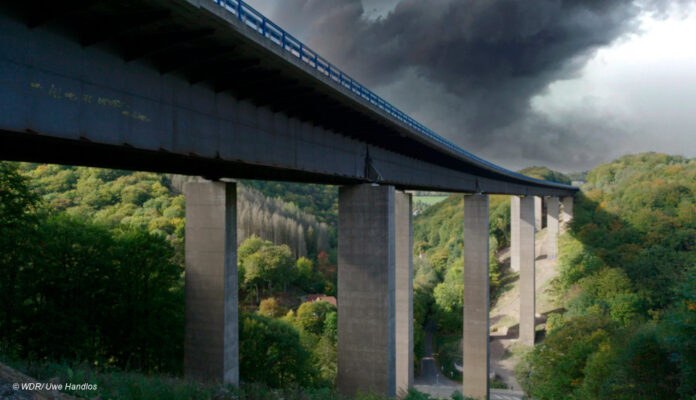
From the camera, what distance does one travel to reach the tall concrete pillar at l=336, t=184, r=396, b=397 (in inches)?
704

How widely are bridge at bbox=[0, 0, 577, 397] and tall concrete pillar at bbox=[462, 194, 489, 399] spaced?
871 cm

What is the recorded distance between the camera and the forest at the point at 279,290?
16203 mm

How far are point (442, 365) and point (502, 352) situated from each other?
292 inches

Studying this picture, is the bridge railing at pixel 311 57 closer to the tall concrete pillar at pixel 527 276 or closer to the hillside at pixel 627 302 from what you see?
the hillside at pixel 627 302

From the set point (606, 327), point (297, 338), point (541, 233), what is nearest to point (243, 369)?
point (297, 338)

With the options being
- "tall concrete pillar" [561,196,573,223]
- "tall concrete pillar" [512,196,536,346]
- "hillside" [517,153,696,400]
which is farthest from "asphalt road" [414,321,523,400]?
"tall concrete pillar" [561,196,573,223]

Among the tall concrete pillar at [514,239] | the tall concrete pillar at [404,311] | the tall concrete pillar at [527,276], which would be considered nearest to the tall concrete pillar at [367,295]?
the tall concrete pillar at [404,311]

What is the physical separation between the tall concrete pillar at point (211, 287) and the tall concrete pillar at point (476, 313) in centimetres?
2155

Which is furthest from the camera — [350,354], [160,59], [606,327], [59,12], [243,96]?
[606,327]

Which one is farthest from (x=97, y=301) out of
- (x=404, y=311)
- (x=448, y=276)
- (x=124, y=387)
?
(x=448, y=276)

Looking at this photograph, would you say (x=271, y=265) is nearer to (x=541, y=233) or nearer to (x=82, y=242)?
Answer: (x=82, y=242)

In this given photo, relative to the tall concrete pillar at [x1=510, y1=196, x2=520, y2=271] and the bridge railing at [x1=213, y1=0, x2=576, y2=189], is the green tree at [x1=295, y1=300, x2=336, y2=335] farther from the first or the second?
the tall concrete pillar at [x1=510, y1=196, x2=520, y2=271]

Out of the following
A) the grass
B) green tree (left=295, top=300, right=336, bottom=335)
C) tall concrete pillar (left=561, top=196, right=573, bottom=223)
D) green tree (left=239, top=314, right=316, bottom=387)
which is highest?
tall concrete pillar (left=561, top=196, right=573, bottom=223)

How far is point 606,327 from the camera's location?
26.5 meters
